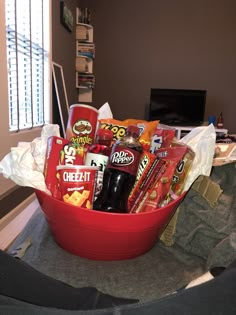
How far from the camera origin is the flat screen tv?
328 centimetres

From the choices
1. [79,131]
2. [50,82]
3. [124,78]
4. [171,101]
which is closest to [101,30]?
[124,78]

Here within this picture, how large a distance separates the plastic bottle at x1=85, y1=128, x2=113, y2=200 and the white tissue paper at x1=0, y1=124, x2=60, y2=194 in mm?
76

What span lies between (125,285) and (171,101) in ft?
10.2

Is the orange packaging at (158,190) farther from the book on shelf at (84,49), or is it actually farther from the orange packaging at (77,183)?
the book on shelf at (84,49)

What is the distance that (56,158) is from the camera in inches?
16.7

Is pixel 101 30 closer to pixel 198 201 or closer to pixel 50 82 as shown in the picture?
pixel 50 82

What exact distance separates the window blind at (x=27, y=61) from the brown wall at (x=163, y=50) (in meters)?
1.43

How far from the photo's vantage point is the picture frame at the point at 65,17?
246 centimetres

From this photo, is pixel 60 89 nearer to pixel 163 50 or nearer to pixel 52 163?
pixel 163 50

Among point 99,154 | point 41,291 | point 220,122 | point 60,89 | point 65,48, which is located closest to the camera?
point 41,291

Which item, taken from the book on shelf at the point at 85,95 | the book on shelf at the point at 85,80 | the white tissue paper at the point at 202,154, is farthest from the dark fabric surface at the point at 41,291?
the book on shelf at the point at 85,95

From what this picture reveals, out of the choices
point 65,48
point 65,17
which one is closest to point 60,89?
point 65,48

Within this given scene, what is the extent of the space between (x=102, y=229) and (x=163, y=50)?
3.40 m

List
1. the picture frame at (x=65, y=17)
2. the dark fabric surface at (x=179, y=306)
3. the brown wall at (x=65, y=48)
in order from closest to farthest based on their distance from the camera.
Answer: the dark fabric surface at (x=179, y=306)
the brown wall at (x=65, y=48)
the picture frame at (x=65, y=17)
